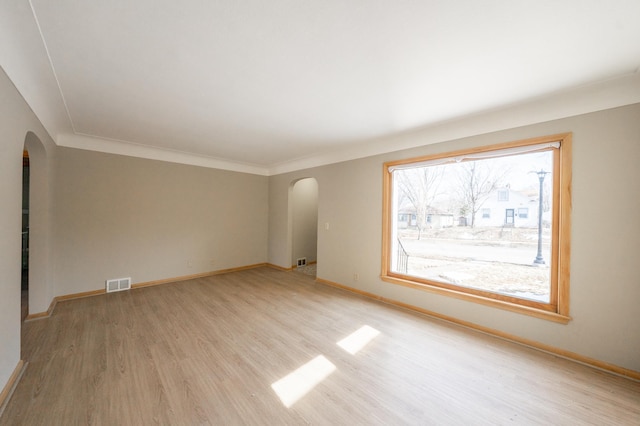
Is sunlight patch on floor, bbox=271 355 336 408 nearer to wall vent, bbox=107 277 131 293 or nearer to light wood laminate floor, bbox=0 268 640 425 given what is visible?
light wood laminate floor, bbox=0 268 640 425

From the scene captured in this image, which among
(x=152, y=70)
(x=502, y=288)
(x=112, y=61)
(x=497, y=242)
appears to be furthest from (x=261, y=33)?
(x=502, y=288)

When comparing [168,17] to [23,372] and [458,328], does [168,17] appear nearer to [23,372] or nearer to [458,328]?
[23,372]

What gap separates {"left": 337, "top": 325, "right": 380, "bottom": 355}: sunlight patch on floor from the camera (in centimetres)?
227

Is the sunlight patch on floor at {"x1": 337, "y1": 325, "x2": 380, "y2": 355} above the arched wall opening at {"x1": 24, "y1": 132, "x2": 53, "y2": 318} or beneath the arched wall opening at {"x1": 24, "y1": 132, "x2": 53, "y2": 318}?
beneath

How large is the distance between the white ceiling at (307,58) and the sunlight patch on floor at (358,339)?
2513mm

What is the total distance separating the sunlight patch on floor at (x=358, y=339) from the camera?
2.27m

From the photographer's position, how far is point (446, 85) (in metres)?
2.00

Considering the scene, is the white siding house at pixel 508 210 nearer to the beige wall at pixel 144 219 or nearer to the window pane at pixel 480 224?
the window pane at pixel 480 224

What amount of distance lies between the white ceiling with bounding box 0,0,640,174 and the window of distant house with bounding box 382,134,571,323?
53cm

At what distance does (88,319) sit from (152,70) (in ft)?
9.94

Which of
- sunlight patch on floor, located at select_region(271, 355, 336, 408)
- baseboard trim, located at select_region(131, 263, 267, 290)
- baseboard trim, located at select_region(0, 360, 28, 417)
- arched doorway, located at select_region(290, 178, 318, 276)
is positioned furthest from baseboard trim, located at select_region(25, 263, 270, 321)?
sunlight patch on floor, located at select_region(271, 355, 336, 408)

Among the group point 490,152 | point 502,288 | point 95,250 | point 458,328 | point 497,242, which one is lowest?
point 458,328

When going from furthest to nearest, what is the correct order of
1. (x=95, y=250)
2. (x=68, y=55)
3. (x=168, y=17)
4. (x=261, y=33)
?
(x=95, y=250) → (x=68, y=55) → (x=261, y=33) → (x=168, y=17)

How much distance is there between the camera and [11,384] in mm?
1653
